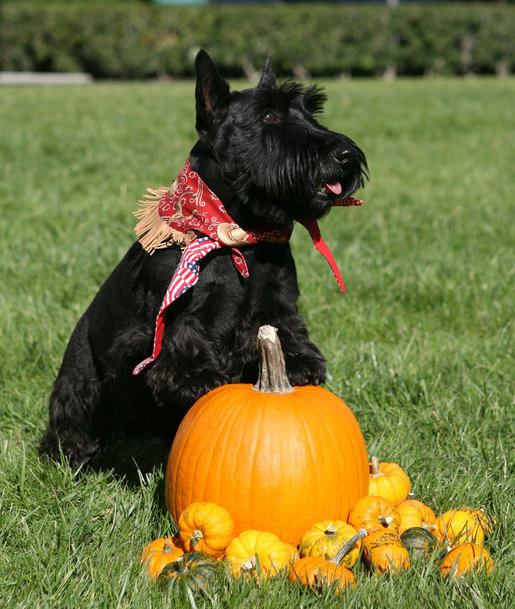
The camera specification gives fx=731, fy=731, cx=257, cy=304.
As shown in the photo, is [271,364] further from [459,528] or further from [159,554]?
[459,528]

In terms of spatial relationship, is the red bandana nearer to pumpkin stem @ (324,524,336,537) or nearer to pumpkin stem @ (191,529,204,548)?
pumpkin stem @ (191,529,204,548)

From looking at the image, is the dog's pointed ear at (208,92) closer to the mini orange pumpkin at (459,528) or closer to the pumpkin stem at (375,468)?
the pumpkin stem at (375,468)

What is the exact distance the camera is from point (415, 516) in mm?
2758

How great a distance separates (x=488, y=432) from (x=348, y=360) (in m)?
1.00

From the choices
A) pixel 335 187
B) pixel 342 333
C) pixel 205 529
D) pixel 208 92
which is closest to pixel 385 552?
pixel 205 529

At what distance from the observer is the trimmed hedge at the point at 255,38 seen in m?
25.3

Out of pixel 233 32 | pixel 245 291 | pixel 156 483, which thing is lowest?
pixel 156 483

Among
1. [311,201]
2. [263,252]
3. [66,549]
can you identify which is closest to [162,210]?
[263,252]

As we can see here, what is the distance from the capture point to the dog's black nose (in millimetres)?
2865

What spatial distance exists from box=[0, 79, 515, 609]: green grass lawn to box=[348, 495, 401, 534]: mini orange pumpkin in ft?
0.64

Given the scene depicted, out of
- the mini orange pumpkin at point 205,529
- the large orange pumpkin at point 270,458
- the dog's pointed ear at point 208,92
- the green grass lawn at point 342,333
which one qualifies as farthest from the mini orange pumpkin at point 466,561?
the dog's pointed ear at point 208,92

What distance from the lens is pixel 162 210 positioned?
319cm

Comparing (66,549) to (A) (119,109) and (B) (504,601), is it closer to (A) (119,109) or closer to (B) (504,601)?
(B) (504,601)

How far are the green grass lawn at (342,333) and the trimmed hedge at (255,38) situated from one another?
15411 mm
